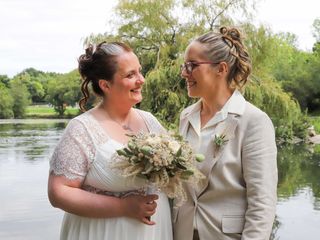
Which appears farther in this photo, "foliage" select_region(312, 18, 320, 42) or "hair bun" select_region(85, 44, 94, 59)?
"foliage" select_region(312, 18, 320, 42)

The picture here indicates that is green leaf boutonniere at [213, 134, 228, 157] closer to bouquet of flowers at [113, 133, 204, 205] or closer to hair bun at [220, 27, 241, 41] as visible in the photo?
bouquet of flowers at [113, 133, 204, 205]

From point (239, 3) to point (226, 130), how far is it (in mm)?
10304

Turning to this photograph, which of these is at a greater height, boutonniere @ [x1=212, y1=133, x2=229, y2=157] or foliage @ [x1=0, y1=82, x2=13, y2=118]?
boutonniere @ [x1=212, y1=133, x2=229, y2=157]

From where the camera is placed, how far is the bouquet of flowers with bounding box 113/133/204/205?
5.90 feet

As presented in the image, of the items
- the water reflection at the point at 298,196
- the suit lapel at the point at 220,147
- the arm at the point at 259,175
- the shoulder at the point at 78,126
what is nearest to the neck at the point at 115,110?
the shoulder at the point at 78,126

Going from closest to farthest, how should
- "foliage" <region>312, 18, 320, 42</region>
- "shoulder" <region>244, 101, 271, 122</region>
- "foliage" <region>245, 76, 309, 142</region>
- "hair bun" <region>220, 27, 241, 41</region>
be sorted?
"shoulder" <region>244, 101, 271, 122</region> → "hair bun" <region>220, 27, 241, 41</region> → "foliage" <region>245, 76, 309, 142</region> → "foliage" <region>312, 18, 320, 42</region>

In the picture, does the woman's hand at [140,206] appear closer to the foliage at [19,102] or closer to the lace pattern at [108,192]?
the lace pattern at [108,192]

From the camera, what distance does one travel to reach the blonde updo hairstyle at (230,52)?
6.51 ft

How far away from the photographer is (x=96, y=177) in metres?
1.97

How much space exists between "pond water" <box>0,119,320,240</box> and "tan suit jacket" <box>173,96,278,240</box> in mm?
7281

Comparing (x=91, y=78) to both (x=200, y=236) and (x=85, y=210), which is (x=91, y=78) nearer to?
(x=85, y=210)

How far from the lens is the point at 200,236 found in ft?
6.53

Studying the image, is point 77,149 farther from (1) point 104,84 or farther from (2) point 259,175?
(2) point 259,175

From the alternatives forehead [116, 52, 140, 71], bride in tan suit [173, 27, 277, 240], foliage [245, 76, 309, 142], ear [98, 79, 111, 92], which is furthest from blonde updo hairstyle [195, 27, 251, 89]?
foliage [245, 76, 309, 142]
